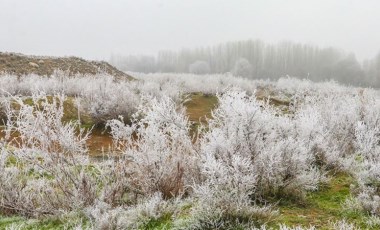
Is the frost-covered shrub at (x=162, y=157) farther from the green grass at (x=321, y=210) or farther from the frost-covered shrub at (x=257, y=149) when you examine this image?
the green grass at (x=321, y=210)

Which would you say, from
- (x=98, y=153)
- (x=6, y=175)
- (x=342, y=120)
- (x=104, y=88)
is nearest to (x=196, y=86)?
(x=104, y=88)

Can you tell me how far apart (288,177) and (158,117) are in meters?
2.30

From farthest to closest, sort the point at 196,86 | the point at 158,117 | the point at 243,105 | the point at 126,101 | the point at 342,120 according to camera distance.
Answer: the point at 196,86 → the point at 126,101 → the point at 342,120 → the point at 158,117 → the point at 243,105

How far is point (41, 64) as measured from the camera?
42469 millimetres

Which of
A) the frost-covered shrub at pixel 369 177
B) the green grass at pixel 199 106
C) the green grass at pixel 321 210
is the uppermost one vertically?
the frost-covered shrub at pixel 369 177

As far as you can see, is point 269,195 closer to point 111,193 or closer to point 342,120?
point 111,193

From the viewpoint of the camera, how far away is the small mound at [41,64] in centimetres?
3897

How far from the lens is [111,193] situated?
6.88 metres

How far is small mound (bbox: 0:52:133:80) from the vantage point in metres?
39.0

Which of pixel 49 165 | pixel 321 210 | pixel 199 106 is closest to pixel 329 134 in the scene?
pixel 321 210

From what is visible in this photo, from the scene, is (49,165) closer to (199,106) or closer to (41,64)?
(199,106)

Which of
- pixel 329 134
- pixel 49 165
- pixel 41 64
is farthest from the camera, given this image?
pixel 41 64

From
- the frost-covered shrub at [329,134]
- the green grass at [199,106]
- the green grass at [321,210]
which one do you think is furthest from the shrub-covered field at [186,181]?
the green grass at [199,106]

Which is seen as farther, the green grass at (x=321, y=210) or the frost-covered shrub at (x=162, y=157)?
the frost-covered shrub at (x=162, y=157)
